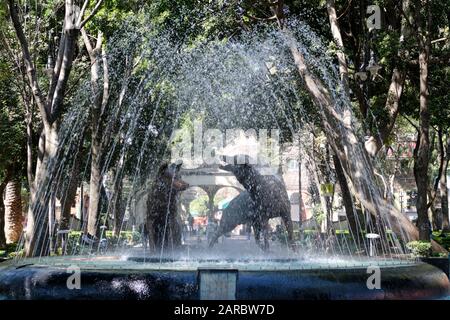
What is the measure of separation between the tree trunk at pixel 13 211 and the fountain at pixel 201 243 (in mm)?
2439

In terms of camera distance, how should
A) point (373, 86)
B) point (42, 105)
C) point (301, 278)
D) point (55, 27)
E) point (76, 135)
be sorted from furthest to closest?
point (76, 135), point (373, 86), point (55, 27), point (42, 105), point (301, 278)

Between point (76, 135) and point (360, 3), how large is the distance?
11345 mm

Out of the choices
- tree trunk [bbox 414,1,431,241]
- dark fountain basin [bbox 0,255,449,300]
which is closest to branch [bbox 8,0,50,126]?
dark fountain basin [bbox 0,255,449,300]

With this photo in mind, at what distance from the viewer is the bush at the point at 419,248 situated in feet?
45.0

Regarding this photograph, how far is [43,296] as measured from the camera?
7406 millimetres

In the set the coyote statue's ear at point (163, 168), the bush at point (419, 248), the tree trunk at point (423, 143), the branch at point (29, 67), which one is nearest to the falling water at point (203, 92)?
the bush at point (419, 248)

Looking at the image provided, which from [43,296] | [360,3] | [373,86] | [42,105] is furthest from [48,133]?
[373,86]

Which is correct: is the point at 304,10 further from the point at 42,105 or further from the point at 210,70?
the point at 42,105

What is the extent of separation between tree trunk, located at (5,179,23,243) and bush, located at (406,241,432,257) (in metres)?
19.1

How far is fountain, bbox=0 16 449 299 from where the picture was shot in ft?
23.6

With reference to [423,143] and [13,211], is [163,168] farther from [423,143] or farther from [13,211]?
[13,211]

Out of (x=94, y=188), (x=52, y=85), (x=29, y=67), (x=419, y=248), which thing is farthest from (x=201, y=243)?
(x=29, y=67)

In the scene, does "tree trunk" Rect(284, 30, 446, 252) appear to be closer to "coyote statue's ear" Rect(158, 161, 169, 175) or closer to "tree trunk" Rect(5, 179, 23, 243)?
"coyote statue's ear" Rect(158, 161, 169, 175)

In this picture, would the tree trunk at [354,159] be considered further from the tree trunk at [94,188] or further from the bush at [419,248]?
the tree trunk at [94,188]
